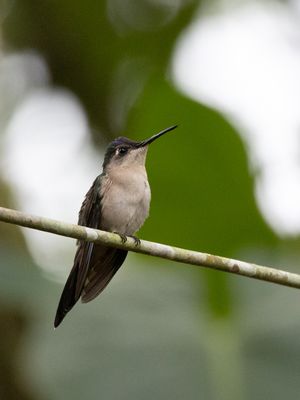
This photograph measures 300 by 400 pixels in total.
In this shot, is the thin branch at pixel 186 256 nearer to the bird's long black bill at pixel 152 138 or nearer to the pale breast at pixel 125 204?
the bird's long black bill at pixel 152 138

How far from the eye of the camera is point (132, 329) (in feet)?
10.9

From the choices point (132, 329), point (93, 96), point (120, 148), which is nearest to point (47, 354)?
point (132, 329)

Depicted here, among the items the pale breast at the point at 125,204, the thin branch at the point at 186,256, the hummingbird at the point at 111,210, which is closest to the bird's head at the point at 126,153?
the hummingbird at the point at 111,210

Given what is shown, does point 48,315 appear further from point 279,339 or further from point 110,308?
point 279,339

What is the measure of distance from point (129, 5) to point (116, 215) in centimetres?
399

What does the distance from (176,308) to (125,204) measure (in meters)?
0.71

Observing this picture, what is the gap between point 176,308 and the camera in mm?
3480

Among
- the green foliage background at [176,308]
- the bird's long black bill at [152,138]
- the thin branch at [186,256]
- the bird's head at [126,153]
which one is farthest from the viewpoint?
the bird's head at [126,153]

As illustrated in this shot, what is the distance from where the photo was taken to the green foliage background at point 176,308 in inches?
122

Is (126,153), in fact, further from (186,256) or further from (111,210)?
(186,256)

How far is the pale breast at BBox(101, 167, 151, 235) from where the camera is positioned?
13.1 feet

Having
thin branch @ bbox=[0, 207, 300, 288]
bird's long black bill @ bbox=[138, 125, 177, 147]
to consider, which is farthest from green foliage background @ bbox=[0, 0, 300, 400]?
thin branch @ bbox=[0, 207, 300, 288]

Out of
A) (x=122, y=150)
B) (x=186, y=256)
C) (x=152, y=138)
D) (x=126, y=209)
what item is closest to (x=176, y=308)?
(x=126, y=209)

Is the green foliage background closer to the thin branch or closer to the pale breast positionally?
the pale breast
